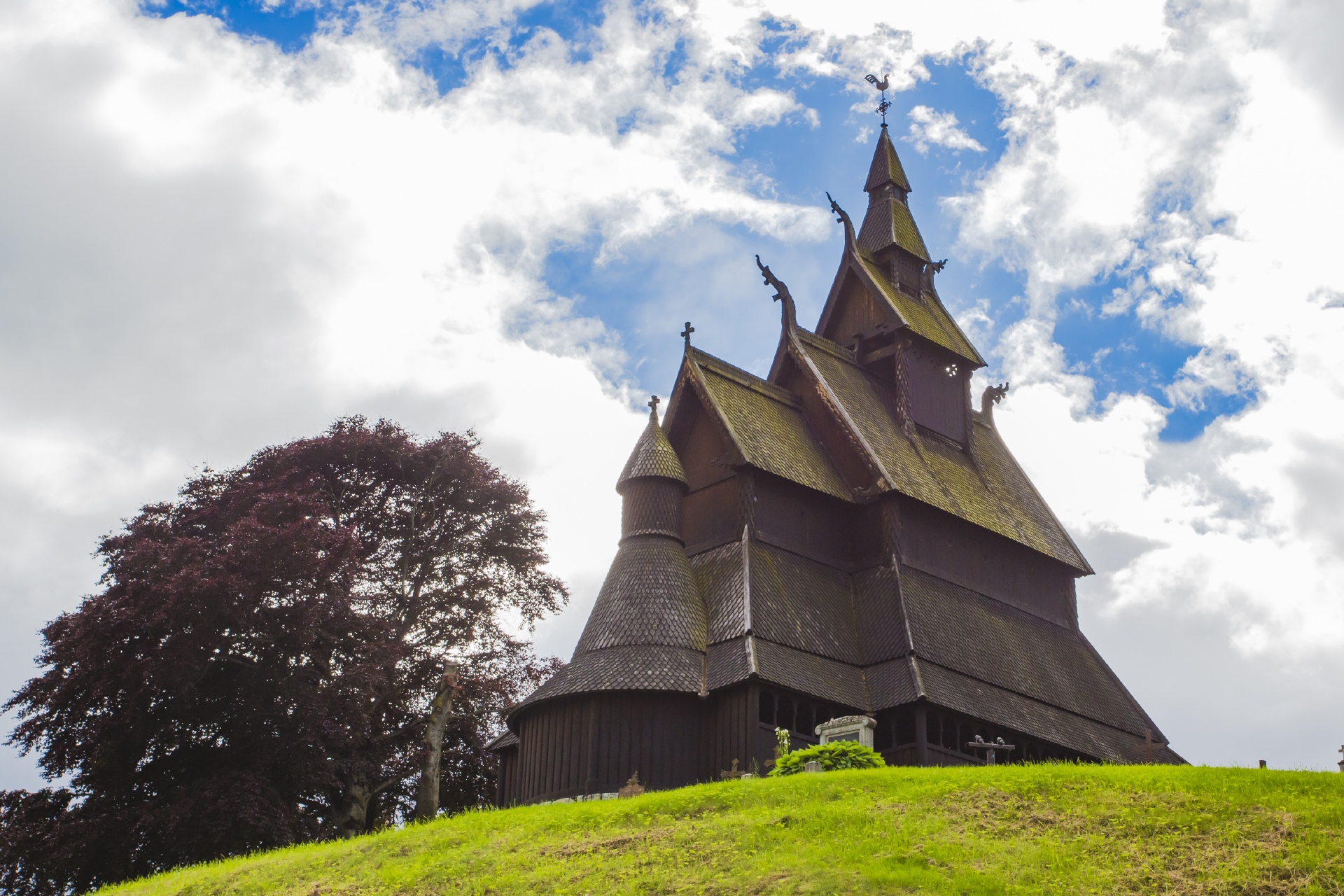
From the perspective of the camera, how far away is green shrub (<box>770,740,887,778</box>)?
24172 mm

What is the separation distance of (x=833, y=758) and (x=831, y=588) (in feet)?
29.5

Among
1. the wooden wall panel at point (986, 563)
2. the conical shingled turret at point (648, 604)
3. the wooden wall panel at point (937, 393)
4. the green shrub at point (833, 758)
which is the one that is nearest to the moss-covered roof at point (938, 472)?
the wooden wall panel at point (986, 563)

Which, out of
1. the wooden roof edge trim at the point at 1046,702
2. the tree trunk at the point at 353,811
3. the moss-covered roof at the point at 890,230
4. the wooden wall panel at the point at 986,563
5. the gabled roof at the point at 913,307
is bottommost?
the tree trunk at the point at 353,811

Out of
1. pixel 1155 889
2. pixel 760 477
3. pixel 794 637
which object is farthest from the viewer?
pixel 760 477

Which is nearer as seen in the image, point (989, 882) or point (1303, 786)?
point (989, 882)

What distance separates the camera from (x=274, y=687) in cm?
3133

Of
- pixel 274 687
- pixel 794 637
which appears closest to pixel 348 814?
pixel 274 687

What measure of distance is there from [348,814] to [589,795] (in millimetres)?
9086

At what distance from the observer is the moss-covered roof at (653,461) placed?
3288 cm

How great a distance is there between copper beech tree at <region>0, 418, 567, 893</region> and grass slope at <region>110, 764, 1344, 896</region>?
6.59 meters

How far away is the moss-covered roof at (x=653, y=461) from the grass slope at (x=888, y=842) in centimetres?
1168

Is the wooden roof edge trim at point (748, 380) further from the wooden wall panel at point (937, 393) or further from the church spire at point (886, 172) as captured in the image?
the church spire at point (886, 172)

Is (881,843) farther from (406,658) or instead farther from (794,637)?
(406,658)

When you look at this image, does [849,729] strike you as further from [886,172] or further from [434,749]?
[886,172]
